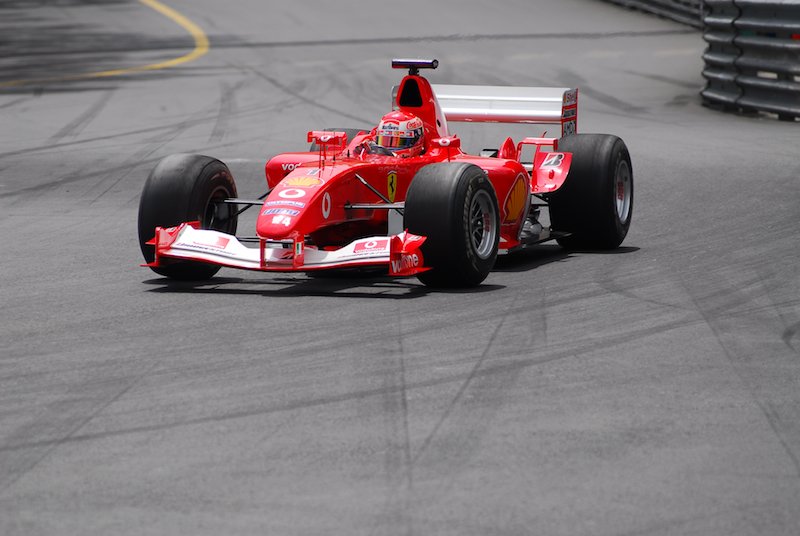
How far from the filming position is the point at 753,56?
21.8 metres

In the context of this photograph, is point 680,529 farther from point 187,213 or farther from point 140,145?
point 140,145

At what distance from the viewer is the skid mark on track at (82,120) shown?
64.4ft

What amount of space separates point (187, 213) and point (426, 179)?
5.86 ft

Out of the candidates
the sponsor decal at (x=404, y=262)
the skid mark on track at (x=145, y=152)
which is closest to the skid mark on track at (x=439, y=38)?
the skid mark on track at (x=145, y=152)

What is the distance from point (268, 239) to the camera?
31.4 ft

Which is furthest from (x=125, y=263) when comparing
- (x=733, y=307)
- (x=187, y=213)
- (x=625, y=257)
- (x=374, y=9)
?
(x=374, y=9)

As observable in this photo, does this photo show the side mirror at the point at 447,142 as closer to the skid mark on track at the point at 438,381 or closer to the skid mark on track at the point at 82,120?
the skid mark on track at the point at 438,381

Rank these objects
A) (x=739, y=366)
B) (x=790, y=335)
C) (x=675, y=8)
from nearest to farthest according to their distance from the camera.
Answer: (x=739, y=366)
(x=790, y=335)
(x=675, y=8)

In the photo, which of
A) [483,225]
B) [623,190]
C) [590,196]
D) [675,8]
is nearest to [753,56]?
[623,190]

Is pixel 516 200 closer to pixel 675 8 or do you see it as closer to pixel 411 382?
pixel 411 382

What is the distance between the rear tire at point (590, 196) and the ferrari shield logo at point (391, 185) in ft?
5.37

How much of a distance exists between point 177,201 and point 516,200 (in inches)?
103

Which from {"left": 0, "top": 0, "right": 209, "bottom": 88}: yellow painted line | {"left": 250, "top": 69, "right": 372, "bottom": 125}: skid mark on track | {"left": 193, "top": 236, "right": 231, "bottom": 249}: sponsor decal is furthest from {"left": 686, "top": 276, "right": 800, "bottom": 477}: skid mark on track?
{"left": 0, "top": 0, "right": 209, "bottom": 88}: yellow painted line

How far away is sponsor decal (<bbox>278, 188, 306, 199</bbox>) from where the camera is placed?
9.84 metres
